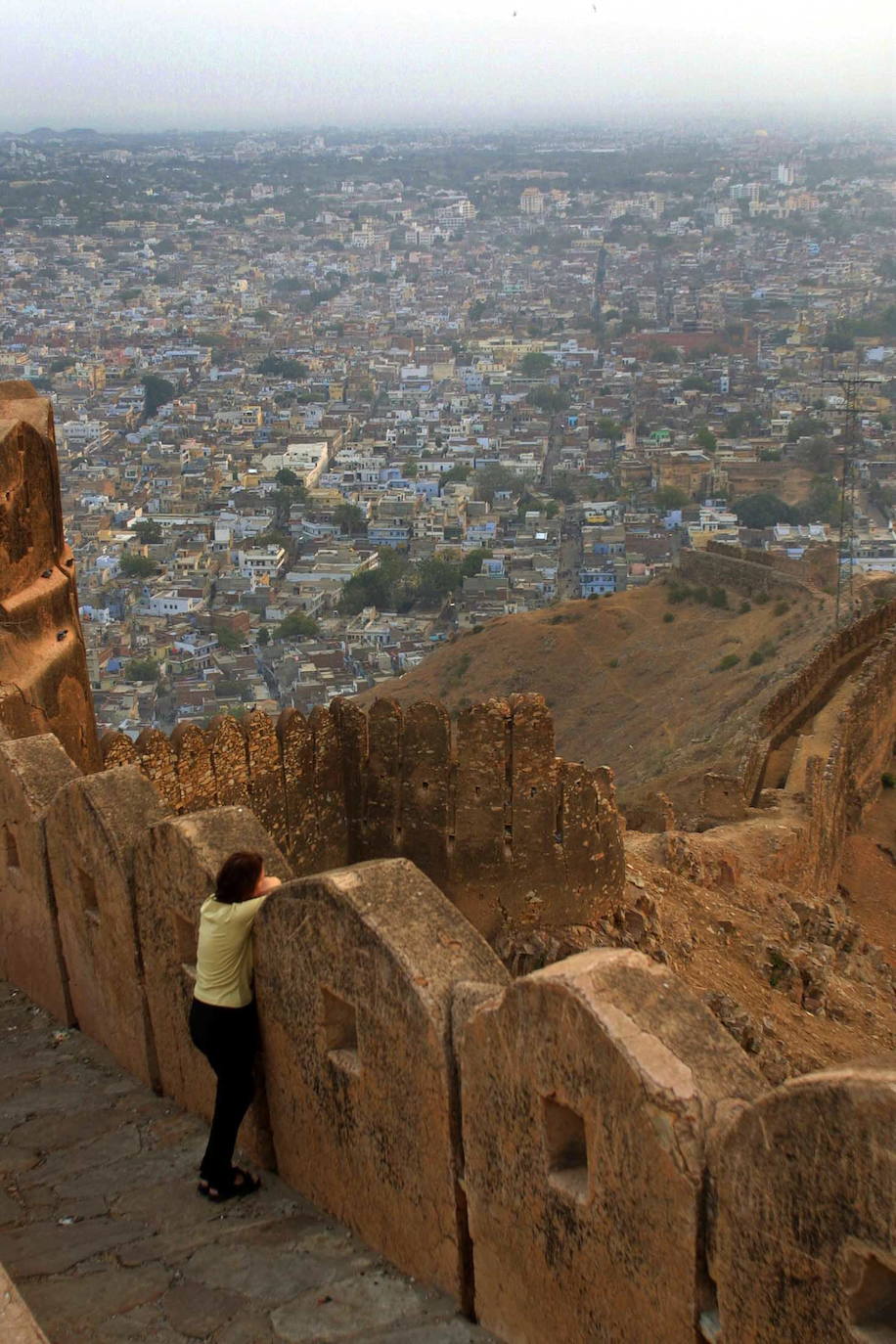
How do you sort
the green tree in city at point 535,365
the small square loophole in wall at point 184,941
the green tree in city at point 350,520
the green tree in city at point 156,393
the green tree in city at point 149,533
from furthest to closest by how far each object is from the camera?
the green tree in city at point 535,365 → the green tree in city at point 156,393 → the green tree in city at point 350,520 → the green tree in city at point 149,533 → the small square loophole in wall at point 184,941

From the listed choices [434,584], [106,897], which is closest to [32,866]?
[106,897]

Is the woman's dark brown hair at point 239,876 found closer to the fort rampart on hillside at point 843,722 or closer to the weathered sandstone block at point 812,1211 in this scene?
the weathered sandstone block at point 812,1211

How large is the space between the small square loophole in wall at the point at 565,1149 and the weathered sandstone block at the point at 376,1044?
0.30 meters

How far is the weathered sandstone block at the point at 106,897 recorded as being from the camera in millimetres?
4473

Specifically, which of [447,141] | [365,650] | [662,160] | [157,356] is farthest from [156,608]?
[447,141]

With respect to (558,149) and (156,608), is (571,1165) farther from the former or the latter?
(558,149)

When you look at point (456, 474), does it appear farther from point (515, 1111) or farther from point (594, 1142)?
point (594, 1142)

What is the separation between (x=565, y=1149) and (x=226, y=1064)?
112 cm

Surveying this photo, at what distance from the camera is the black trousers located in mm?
3898

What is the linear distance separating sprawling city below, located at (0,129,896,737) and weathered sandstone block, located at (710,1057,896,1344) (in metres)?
25.4

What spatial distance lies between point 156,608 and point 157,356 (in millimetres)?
55289

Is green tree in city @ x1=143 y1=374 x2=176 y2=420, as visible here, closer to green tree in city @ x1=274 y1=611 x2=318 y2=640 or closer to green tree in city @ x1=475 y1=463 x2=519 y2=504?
green tree in city @ x1=475 y1=463 x2=519 y2=504

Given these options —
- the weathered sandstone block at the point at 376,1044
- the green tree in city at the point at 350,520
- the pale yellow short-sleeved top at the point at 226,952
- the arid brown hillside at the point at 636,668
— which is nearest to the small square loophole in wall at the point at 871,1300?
the weathered sandstone block at the point at 376,1044

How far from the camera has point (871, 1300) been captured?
2459mm
